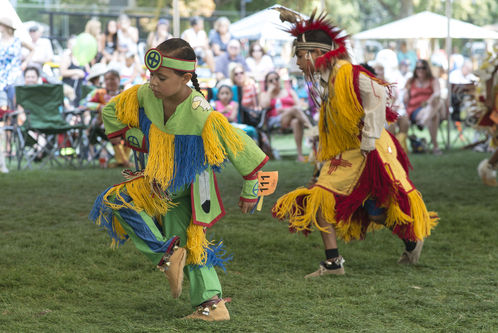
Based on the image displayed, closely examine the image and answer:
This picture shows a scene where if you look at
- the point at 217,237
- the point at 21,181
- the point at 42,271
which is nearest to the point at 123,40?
the point at 21,181

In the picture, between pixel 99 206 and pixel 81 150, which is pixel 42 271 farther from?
pixel 81 150

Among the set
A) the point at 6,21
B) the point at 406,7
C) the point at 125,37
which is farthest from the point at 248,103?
the point at 406,7

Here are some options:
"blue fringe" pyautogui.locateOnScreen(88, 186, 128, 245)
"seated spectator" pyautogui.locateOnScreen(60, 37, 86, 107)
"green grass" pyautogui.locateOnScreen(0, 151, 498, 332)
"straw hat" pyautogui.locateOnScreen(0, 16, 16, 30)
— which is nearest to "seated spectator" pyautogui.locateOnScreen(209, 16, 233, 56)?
Result: "seated spectator" pyautogui.locateOnScreen(60, 37, 86, 107)

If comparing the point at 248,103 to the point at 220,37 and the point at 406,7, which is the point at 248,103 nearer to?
the point at 220,37

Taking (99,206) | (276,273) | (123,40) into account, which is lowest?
(276,273)

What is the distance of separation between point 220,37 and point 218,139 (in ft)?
36.2

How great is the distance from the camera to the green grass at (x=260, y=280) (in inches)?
145

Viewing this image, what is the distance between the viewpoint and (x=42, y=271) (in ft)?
15.4

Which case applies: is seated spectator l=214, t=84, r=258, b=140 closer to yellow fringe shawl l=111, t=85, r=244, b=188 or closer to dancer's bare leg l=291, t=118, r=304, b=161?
dancer's bare leg l=291, t=118, r=304, b=161

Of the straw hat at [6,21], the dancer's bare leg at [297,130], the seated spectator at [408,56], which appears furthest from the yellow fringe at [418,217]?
the seated spectator at [408,56]

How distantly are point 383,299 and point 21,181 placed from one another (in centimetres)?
564

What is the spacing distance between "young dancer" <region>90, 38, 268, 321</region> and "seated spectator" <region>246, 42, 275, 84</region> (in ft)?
32.3

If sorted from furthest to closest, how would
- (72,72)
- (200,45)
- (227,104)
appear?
(200,45) < (72,72) < (227,104)

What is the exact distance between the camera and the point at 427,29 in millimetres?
16172
